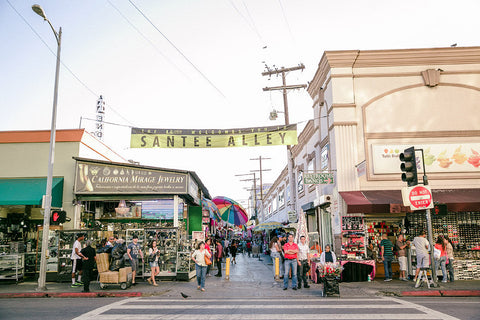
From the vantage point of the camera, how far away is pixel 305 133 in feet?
77.8

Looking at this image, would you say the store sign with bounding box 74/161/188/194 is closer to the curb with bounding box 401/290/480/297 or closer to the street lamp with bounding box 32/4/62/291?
the street lamp with bounding box 32/4/62/291

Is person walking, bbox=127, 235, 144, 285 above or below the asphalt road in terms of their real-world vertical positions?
above

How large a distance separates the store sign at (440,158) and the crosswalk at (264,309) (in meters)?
6.74

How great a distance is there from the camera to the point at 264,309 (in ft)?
29.4

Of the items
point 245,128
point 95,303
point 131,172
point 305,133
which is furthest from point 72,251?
point 305,133

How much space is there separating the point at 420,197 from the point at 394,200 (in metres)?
2.45

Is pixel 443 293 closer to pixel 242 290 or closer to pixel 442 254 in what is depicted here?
pixel 442 254

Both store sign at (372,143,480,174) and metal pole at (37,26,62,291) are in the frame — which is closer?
metal pole at (37,26,62,291)

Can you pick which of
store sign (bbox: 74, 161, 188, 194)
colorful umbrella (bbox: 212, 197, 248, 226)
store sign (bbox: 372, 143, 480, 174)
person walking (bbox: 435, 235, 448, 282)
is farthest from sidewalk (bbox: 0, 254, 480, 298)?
colorful umbrella (bbox: 212, 197, 248, 226)

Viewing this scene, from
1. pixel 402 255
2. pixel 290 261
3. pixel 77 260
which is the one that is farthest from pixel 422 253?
pixel 77 260

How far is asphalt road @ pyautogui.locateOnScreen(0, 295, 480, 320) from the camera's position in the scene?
8188mm

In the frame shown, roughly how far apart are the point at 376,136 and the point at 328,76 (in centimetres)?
345

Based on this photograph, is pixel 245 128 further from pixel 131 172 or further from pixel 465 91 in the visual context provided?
pixel 465 91

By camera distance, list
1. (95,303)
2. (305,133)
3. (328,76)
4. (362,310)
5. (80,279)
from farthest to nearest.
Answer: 1. (305,133)
2. (328,76)
3. (80,279)
4. (95,303)
5. (362,310)
